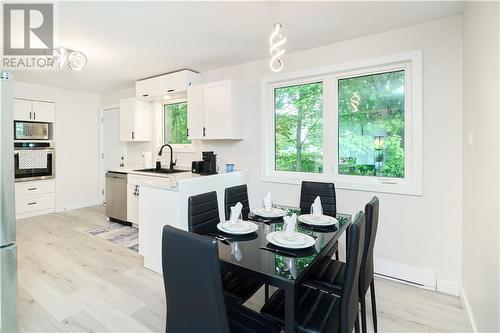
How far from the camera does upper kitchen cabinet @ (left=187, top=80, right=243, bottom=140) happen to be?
3.49 meters

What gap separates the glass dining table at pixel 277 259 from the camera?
3.93ft

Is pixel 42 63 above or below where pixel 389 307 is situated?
above

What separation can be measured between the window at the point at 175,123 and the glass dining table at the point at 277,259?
10.3ft

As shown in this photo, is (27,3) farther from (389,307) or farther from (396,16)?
(389,307)

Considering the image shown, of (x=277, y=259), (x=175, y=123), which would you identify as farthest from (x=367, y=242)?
(x=175, y=123)

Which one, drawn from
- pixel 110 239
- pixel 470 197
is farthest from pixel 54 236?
pixel 470 197

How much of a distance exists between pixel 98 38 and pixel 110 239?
2.69 metres

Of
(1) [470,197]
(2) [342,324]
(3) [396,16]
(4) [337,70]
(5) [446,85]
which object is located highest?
(3) [396,16]

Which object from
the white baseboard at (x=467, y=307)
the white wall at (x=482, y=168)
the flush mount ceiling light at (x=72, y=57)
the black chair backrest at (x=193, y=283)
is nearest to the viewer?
the black chair backrest at (x=193, y=283)

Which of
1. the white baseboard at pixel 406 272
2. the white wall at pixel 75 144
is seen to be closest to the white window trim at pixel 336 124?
the white baseboard at pixel 406 272

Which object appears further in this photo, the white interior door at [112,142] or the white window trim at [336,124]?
the white interior door at [112,142]

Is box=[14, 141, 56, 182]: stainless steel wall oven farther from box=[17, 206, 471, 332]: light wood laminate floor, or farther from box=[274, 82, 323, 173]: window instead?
box=[274, 82, 323, 173]: window

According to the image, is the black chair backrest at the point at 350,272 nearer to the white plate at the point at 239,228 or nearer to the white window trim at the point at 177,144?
the white plate at the point at 239,228

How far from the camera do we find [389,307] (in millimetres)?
2221
